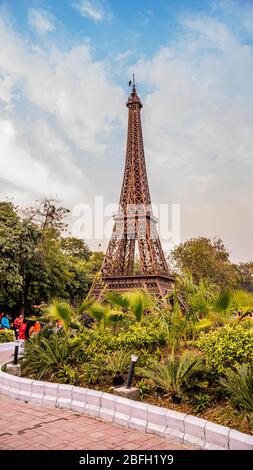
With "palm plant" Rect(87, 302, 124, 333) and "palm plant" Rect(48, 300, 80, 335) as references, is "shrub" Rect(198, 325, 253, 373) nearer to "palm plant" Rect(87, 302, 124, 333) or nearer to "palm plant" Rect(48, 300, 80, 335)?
"palm plant" Rect(87, 302, 124, 333)

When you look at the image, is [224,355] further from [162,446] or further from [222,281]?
[222,281]

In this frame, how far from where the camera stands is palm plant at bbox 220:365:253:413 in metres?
5.08

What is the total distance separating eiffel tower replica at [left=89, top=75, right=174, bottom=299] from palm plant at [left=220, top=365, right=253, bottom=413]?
27.5 m

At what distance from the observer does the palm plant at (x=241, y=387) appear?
5.08 metres

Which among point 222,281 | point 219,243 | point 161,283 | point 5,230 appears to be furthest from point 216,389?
point 219,243

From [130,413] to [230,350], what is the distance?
1681 millimetres

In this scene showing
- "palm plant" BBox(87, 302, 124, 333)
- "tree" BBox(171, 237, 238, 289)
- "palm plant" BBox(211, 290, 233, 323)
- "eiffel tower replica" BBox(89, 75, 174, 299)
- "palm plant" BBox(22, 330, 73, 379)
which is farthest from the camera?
"tree" BBox(171, 237, 238, 289)

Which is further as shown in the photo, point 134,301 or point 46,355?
point 134,301

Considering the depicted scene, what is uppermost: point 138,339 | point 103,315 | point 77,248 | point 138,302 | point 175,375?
point 77,248

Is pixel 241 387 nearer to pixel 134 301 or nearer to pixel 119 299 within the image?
pixel 134 301

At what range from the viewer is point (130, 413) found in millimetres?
5543

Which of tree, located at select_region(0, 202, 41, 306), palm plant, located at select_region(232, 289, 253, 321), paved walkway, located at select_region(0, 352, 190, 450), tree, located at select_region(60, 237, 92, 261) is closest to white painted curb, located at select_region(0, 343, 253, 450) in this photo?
paved walkway, located at select_region(0, 352, 190, 450)

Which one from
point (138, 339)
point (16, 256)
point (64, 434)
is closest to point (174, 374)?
point (138, 339)

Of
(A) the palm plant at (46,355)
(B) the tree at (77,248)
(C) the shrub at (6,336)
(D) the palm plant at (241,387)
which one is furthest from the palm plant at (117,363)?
(B) the tree at (77,248)
